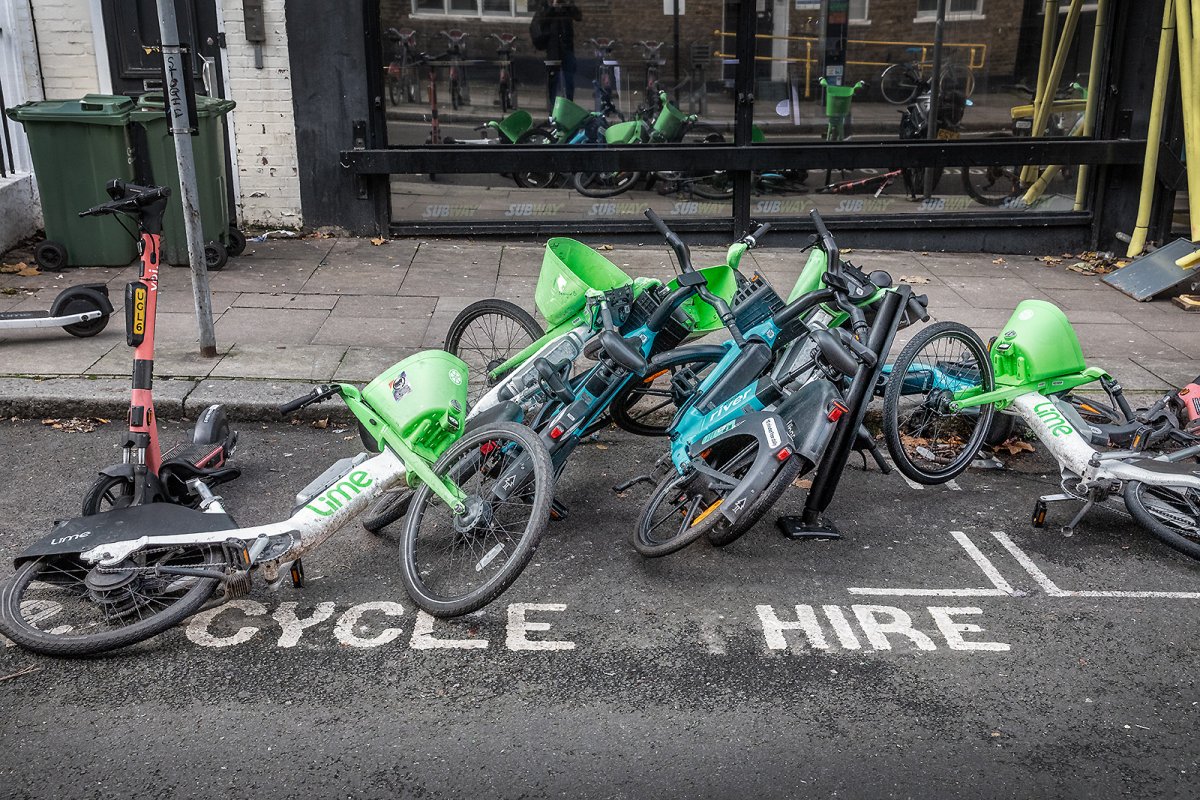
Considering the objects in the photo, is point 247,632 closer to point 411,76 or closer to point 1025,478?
point 1025,478

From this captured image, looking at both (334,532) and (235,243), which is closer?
(334,532)

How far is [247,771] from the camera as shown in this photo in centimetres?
342

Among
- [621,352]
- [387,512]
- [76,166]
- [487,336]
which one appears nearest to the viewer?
[621,352]

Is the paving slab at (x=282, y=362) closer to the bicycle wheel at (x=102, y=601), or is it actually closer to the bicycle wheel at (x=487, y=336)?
the bicycle wheel at (x=487, y=336)

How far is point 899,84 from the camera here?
9570 mm

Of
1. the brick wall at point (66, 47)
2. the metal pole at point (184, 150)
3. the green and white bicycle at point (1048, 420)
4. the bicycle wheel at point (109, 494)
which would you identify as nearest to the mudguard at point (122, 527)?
the bicycle wheel at point (109, 494)

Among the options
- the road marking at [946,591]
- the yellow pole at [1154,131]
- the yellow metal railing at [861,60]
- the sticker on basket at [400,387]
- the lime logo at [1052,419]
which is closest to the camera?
the sticker on basket at [400,387]

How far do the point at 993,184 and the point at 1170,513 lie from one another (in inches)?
225

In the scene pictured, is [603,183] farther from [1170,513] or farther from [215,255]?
[1170,513]

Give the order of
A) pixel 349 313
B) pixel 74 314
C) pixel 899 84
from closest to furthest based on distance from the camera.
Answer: pixel 74 314 < pixel 349 313 < pixel 899 84

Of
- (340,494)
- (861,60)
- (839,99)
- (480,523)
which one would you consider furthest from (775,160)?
(340,494)

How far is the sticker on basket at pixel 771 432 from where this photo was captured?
4504 mm

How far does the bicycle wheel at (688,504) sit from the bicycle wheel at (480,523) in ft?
1.72

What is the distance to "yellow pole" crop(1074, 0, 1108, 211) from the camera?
9633 mm
